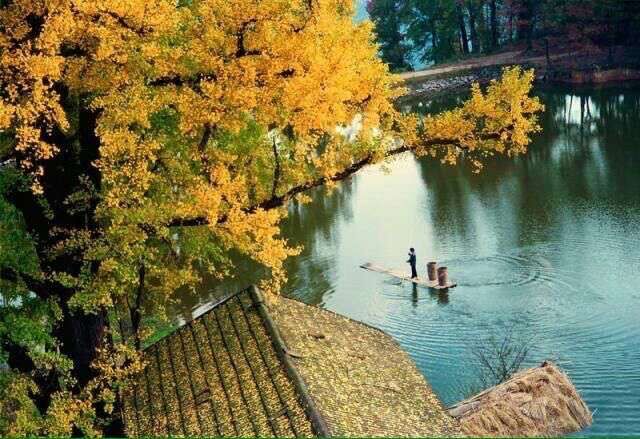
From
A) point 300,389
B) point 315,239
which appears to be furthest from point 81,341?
A: point 315,239

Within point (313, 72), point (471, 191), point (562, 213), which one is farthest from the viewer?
point (471, 191)

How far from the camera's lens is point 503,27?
91.1m

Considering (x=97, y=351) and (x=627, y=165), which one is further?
(x=627, y=165)

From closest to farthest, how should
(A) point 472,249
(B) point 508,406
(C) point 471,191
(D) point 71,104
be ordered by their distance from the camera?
(D) point 71,104 → (B) point 508,406 → (A) point 472,249 → (C) point 471,191

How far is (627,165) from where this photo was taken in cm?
4400

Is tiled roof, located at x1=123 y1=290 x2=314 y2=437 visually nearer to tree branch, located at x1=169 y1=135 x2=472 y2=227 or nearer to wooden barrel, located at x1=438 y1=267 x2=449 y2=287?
tree branch, located at x1=169 y1=135 x2=472 y2=227

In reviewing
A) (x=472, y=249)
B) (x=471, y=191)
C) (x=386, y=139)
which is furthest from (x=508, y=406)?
(x=471, y=191)

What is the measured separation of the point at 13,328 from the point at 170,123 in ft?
14.2

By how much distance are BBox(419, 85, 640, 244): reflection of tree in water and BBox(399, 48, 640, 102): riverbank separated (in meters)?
11.2

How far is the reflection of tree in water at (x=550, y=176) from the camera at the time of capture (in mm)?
38219

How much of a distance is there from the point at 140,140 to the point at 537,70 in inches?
2675

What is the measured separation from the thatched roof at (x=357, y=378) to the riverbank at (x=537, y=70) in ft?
196

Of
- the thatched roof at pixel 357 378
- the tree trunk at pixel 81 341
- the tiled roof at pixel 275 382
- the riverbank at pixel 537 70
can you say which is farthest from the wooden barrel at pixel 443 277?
the riverbank at pixel 537 70

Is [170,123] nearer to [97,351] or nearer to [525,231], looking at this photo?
[97,351]
